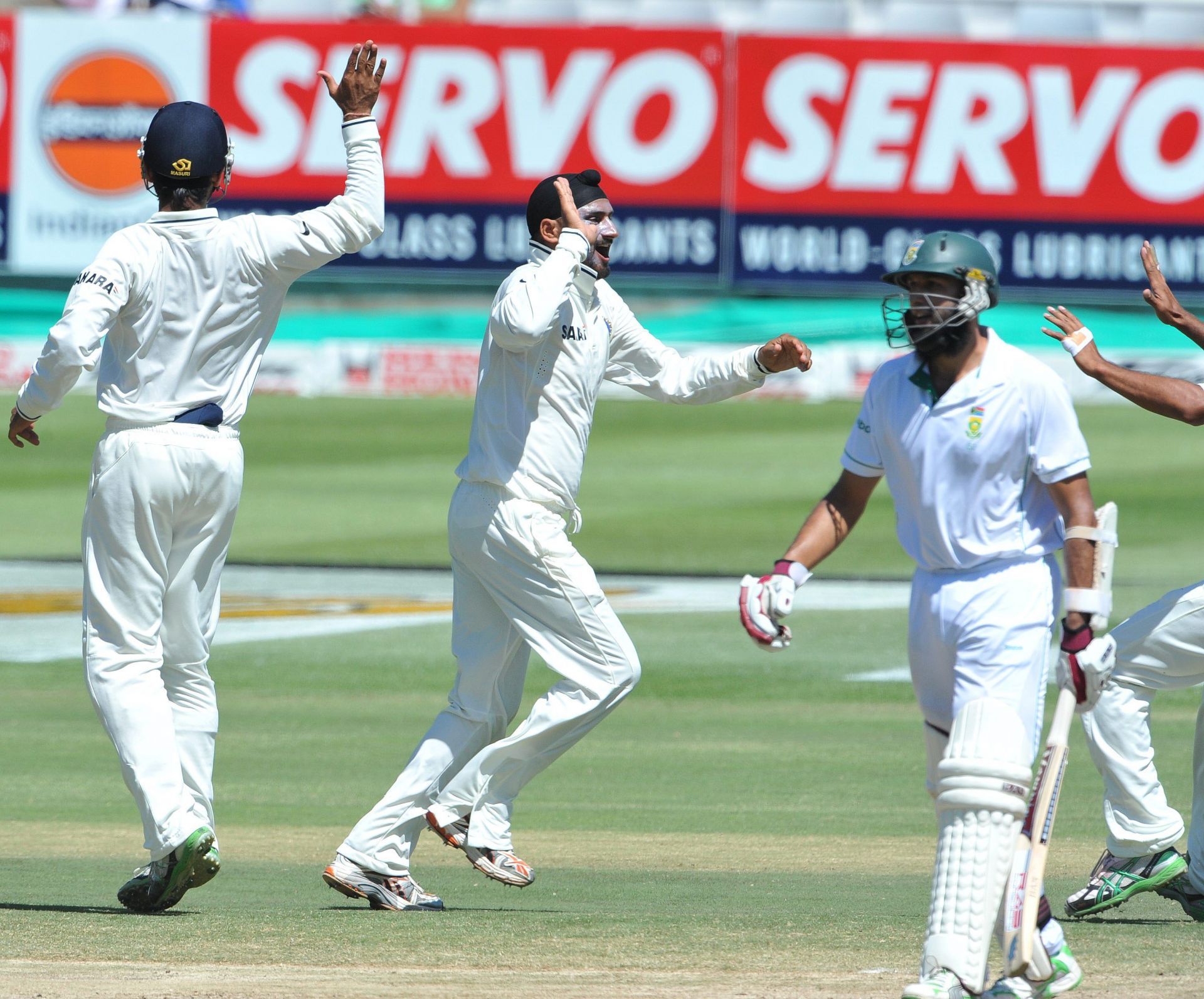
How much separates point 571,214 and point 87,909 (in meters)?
2.50

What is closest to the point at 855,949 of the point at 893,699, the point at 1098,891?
the point at 1098,891

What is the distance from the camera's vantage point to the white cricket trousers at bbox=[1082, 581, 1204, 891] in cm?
625

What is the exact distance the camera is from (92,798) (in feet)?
28.3

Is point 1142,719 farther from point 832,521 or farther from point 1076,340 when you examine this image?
point 832,521

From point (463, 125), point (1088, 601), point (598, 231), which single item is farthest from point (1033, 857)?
point (463, 125)

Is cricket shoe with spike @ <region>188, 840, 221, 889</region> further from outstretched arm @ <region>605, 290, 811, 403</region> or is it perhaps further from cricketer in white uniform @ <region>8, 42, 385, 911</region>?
outstretched arm @ <region>605, 290, 811, 403</region>

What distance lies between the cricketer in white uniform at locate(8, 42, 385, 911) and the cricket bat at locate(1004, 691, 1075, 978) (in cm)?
234

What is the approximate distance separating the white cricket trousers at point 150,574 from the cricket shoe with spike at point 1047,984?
237cm

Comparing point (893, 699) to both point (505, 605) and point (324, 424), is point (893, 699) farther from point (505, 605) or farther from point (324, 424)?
point (324, 424)

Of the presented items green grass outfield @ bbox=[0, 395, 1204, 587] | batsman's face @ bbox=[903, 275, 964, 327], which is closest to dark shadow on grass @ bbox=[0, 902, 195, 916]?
batsman's face @ bbox=[903, 275, 964, 327]

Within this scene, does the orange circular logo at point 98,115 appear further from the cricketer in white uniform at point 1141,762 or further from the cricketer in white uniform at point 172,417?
the cricketer in white uniform at point 1141,762

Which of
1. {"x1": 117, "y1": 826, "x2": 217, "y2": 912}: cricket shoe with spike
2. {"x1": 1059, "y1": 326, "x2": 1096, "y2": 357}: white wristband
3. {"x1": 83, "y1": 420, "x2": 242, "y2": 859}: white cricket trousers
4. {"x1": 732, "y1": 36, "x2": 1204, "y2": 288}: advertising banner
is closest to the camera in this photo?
{"x1": 1059, "y1": 326, "x2": 1096, "y2": 357}: white wristband

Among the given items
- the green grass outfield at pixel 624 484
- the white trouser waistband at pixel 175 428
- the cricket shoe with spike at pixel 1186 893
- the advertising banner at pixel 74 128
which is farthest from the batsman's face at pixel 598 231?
the advertising banner at pixel 74 128

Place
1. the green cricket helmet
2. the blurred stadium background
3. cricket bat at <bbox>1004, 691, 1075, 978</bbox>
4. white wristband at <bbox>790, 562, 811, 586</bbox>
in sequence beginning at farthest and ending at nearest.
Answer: the blurred stadium background → white wristband at <bbox>790, 562, 811, 586</bbox> → the green cricket helmet → cricket bat at <bbox>1004, 691, 1075, 978</bbox>
